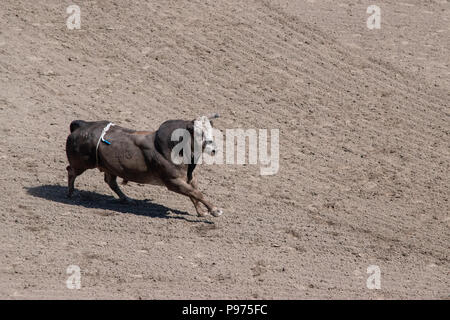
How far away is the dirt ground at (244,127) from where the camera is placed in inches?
421

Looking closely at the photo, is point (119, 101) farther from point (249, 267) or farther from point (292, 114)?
point (249, 267)

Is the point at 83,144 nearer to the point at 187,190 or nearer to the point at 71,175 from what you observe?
the point at 71,175

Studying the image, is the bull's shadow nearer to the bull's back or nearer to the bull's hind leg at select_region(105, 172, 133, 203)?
the bull's hind leg at select_region(105, 172, 133, 203)

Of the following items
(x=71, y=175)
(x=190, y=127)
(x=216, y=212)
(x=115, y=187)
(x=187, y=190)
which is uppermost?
(x=190, y=127)

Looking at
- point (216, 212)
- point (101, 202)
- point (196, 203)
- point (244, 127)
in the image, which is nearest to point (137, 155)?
point (196, 203)

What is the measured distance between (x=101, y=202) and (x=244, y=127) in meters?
3.38

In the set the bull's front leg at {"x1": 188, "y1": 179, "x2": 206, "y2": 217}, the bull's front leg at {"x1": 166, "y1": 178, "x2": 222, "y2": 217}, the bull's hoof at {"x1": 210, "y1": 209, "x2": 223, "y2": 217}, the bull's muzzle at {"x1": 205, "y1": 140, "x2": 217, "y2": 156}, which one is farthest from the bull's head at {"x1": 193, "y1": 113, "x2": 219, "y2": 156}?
the bull's hoof at {"x1": 210, "y1": 209, "x2": 223, "y2": 217}

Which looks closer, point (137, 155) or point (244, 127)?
point (137, 155)

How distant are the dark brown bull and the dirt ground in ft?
1.86

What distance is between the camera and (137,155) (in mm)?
11562

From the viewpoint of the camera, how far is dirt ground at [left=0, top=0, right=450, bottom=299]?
1069 centimetres

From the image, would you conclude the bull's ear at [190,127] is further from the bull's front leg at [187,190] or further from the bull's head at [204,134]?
the bull's front leg at [187,190]

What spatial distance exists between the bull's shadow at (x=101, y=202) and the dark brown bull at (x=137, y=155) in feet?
1.46
